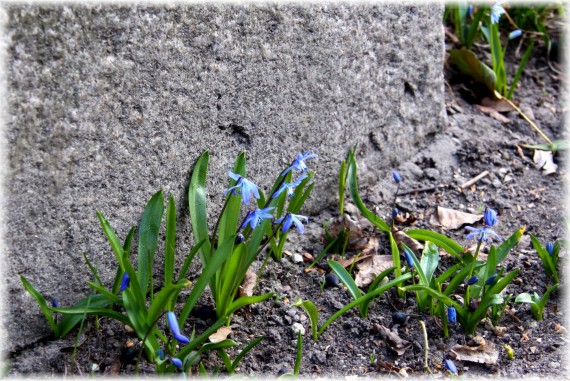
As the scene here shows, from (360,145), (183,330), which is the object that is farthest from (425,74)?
(183,330)

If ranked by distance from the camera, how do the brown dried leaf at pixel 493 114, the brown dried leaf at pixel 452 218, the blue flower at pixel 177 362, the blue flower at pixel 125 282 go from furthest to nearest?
the brown dried leaf at pixel 493 114
the brown dried leaf at pixel 452 218
the blue flower at pixel 125 282
the blue flower at pixel 177 362

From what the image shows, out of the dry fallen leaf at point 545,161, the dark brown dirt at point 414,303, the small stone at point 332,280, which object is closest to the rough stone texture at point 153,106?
the dark brown dirt at point 414,303

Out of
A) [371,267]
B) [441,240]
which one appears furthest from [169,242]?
[441,240]

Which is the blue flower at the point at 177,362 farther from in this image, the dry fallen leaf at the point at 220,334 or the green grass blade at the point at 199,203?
the green grass blade at the point at 199,203

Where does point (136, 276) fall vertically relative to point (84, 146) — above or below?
below

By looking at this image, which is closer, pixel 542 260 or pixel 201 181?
pixel 201 181

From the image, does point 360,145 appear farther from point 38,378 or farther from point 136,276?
point 38,378
